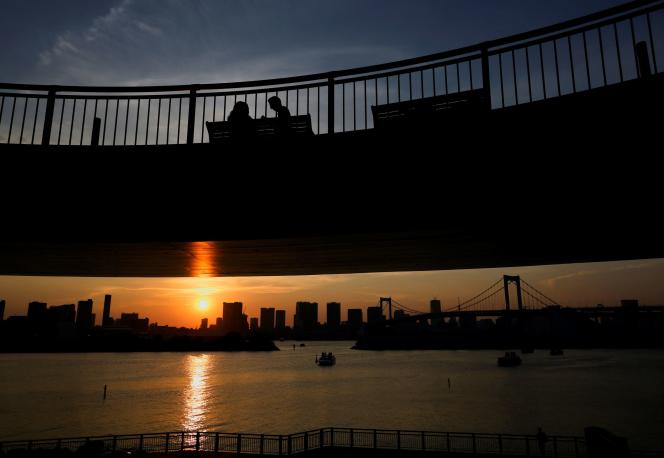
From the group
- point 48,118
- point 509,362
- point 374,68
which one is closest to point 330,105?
point 374,68

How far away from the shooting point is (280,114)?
11.3 metres

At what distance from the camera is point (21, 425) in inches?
2073

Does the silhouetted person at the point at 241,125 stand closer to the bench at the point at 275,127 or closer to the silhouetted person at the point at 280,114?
the bench at the point at 275,127

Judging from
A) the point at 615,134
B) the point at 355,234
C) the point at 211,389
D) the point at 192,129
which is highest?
the point at 192,129

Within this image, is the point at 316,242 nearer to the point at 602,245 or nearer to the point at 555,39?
the point at 555,39

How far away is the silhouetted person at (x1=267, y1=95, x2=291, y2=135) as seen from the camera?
1111cm

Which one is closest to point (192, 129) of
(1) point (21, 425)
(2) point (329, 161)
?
(2) point (329, 161)

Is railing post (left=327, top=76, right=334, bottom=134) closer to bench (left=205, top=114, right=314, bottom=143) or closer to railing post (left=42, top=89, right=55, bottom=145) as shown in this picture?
bench (left=205, top=114, right=314, bottom=143)

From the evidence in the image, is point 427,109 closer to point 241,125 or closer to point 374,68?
point 374,68

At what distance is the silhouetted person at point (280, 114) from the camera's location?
11109mm

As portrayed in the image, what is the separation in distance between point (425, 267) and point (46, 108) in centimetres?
1231

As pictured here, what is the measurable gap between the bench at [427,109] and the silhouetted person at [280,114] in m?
2.03

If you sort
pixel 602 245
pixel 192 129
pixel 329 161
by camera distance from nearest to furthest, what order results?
pixel 329 161, pixel 192 129, pixel 602 245

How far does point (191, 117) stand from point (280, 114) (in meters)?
2.17
